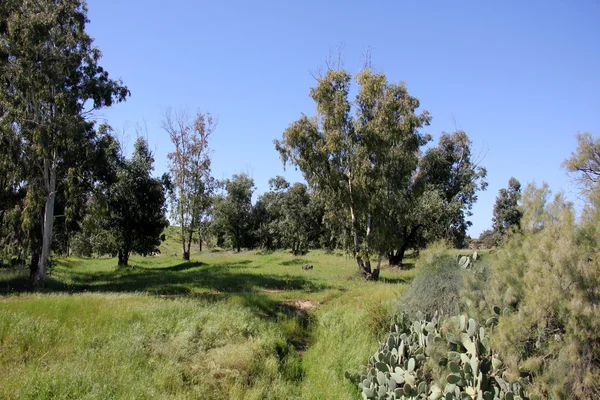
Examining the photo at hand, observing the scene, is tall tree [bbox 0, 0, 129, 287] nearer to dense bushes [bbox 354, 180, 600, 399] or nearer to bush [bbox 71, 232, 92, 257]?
dense bushes [bbox 354, 180, 600, 399]

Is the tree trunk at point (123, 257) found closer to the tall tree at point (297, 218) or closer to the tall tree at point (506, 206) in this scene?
Result: the tall tree at point (297, 218)

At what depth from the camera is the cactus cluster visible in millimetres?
5785

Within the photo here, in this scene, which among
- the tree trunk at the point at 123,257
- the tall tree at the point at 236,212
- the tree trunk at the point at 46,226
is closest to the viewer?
the tree trunk at the point at 46,226

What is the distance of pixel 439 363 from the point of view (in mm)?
6793

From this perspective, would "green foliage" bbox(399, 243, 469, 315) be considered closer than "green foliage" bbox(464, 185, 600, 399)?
No

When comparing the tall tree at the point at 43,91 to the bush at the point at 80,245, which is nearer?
the tall tree at the point at 43,91

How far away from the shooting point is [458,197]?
33.7 m

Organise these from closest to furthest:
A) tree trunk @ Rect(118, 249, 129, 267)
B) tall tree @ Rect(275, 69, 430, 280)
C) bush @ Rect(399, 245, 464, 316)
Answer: bush @ Rect(399, 245, 464, 316) < tall tree @ Rect(275, 69, 430, 280) < tree trunk @ Rect(118, 249, 129, 267)

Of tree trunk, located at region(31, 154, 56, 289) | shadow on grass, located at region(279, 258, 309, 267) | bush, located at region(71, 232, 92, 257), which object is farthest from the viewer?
bush, located at region(71, 232, 92, 257)

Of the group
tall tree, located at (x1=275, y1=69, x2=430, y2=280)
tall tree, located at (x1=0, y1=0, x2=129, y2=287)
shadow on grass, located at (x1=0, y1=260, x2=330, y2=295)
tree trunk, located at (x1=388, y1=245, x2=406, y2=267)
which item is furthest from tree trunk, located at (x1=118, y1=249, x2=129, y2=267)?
tree trunk, located at (x1=388, y1=245, x2=406, y2=267)

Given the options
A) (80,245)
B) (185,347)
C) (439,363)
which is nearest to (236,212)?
(80,245)

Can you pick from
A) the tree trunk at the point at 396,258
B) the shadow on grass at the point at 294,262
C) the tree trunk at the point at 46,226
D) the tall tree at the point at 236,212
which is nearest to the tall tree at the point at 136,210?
the tree trunk at the point at 46,226

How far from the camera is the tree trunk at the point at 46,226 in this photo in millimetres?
17484

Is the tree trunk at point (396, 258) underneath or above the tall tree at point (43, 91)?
underneath
